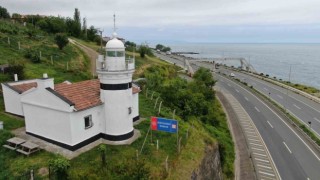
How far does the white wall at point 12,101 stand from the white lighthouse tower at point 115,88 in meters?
10.3

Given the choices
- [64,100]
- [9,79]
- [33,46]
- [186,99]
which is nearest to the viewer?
[64,100]

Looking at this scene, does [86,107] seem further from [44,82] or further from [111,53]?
[111,53]

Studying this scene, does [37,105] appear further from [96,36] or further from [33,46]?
[96,36]

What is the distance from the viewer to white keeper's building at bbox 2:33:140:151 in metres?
21.8

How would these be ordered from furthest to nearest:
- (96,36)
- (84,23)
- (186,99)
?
(84,23) → (96,36) → (186,99)

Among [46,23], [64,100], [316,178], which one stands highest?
[46,23]

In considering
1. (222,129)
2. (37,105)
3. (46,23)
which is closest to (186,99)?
(222,129)

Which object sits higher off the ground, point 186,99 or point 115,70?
point 115,70

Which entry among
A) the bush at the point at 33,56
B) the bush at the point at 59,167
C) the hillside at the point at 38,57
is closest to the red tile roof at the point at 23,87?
the hillside at the point at 38,57

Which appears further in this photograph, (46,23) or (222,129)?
(46,23)

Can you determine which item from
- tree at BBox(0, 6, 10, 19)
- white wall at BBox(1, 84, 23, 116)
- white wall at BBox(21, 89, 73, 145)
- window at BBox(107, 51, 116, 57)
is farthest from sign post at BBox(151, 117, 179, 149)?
tree at BBox(0, 6, 10, 19)

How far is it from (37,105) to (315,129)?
4589 centimetres

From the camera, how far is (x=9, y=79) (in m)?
35.8

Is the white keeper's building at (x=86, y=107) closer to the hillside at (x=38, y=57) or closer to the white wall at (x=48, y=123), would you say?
the white wall at (x=48, y=123)
